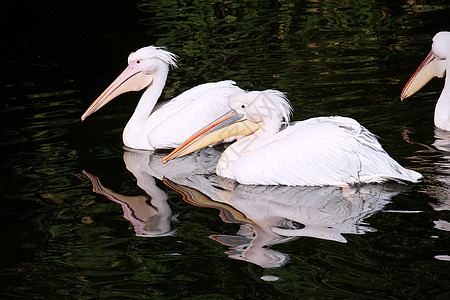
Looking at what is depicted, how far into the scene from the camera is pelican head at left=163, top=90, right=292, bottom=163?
5.49 metres

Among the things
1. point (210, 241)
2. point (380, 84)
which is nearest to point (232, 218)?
point (210, 241)

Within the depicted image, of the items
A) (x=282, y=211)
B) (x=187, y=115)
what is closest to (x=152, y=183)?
(x=187, y=115)

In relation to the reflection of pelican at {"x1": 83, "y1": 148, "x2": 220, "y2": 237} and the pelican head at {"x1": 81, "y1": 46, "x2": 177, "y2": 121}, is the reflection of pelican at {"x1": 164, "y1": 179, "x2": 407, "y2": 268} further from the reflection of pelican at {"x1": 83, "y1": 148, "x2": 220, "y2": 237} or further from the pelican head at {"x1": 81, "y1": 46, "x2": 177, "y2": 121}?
the pelican head at {"x1": 81, "y1": 46, "x2": 177, "y2": 121}

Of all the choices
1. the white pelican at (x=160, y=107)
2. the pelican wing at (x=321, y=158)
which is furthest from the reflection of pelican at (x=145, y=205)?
the pelican wing at (x=321, y=158)

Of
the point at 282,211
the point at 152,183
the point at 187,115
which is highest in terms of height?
the point at 187,115

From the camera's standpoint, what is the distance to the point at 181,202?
508 cm

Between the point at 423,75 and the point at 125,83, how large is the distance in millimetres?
2650

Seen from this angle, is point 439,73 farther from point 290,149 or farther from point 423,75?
point 290,149

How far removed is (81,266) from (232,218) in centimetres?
103

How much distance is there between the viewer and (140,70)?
677 centimetres

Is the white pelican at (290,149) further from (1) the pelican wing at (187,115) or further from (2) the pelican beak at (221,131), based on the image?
(1) the pelican wing at (187,115)

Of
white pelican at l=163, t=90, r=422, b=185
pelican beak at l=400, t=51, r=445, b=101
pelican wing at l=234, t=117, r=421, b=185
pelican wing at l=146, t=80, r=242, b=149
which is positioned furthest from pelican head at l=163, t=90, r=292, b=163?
pelican beak at l=400, t=51, r=445, b=101

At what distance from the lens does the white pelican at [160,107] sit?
6336 mm

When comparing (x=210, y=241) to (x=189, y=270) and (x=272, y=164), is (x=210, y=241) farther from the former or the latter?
(x=272, y=164)
